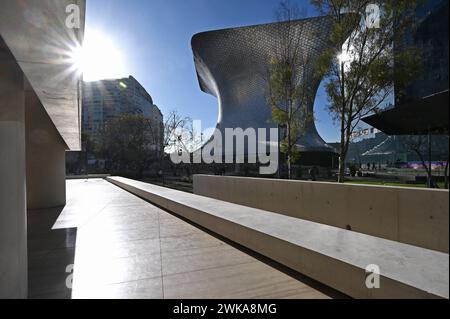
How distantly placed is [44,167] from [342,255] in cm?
1198

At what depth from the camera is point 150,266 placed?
4402 millimetres

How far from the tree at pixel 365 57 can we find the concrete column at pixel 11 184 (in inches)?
329

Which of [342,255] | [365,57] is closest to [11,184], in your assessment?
[342,255]

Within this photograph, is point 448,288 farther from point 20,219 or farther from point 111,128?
point 111,128

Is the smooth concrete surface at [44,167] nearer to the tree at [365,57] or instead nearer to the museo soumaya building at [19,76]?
the museo soumaya building at [19,76]

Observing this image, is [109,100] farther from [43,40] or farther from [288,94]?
[43,40]

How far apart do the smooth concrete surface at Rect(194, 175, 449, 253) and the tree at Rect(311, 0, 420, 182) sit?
8.98ft

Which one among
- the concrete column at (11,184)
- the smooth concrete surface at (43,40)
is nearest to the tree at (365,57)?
the smooth concrete surface at (43,40)

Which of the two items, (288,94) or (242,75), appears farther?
(242,75)

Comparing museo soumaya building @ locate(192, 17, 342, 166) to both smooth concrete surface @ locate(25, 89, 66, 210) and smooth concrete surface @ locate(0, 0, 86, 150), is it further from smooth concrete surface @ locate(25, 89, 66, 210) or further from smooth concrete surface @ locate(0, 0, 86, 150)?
smooth concrete surface @ locate(0, 0, 86, 150)

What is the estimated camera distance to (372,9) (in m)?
8.86

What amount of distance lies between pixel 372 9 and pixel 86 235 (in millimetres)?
10195

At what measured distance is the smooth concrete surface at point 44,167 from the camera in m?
11.2
